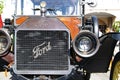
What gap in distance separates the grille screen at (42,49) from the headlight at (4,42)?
12.8 inches

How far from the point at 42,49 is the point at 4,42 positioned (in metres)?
0.78

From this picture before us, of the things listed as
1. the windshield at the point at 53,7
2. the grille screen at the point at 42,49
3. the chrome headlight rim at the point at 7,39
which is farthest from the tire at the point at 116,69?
the chrome headlight rim at the point at 7,39

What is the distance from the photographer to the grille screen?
24.0 feet

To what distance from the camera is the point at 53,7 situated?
9.16 metres

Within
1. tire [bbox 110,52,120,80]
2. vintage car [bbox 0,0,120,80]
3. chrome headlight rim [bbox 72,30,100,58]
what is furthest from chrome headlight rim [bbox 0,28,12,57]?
tire [bbox 110,52,120,80]

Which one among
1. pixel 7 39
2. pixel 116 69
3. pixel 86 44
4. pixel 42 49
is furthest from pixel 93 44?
pixel 7 39

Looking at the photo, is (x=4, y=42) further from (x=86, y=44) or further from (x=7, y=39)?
(x=86, y=44)

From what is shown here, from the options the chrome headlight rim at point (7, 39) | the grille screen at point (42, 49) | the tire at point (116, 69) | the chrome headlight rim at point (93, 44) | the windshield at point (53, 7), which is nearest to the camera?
the grille screen at point (42, 49)

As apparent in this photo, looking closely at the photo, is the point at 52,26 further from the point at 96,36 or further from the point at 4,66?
the point at 4,66

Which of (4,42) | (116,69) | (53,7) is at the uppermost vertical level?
(53,7)

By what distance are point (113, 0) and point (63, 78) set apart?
118ft

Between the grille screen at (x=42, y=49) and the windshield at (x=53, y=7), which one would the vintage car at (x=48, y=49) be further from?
the windshield at (x=53, y=7)

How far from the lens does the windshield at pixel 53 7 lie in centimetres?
915

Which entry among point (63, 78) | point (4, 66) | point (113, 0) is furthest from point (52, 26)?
point (113, 0)
